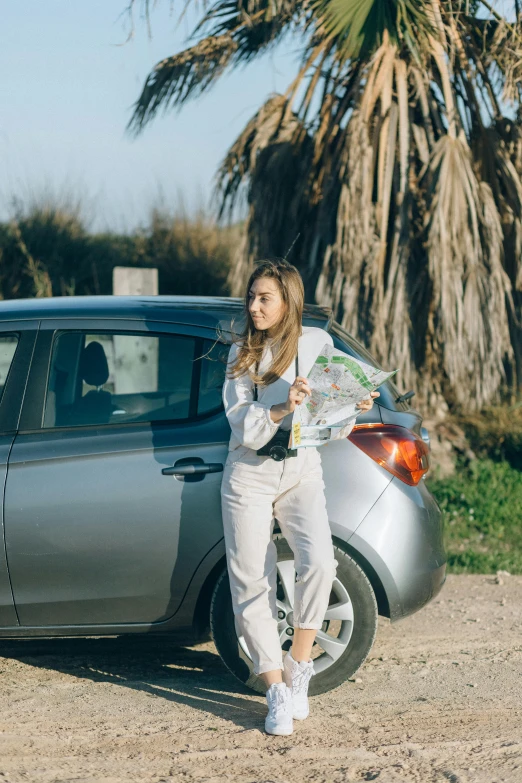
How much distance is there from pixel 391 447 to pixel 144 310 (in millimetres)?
1253

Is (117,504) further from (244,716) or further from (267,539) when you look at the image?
(244,716)

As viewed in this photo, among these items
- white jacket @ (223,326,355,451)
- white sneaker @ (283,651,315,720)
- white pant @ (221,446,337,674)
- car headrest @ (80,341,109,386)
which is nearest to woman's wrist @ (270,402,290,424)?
white jacket @ (223,326,355,451)

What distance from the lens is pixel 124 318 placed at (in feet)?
14.2

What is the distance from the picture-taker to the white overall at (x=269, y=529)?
12.6 ft

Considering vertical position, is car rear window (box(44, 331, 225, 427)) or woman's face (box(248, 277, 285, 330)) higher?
woman's face (box(248, 277, 285, 330))

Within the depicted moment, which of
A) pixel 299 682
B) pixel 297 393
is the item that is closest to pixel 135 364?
pixel 297 393

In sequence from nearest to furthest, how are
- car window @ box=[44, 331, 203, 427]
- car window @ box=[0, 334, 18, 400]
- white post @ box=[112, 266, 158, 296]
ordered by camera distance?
1. car window @ box=[44, 331, 203, 427]
2. car window @ box=[0, 334, 18, 400]
3. white post @ box=[112, 266, 158, 296]

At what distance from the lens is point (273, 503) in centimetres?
394

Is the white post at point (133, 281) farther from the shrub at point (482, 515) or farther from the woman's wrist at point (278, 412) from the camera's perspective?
the woman's wrist at point (278, 412)

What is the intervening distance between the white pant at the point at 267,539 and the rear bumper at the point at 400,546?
24 cm

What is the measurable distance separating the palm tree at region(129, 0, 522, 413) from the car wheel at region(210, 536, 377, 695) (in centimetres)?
456

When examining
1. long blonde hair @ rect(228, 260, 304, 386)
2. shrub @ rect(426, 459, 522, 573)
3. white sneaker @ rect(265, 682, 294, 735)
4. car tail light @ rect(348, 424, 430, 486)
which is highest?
long blonde hair @ rect(228, 260, 304, 386)

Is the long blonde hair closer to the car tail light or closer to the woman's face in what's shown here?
the woman's face

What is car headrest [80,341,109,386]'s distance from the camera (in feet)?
14.6
